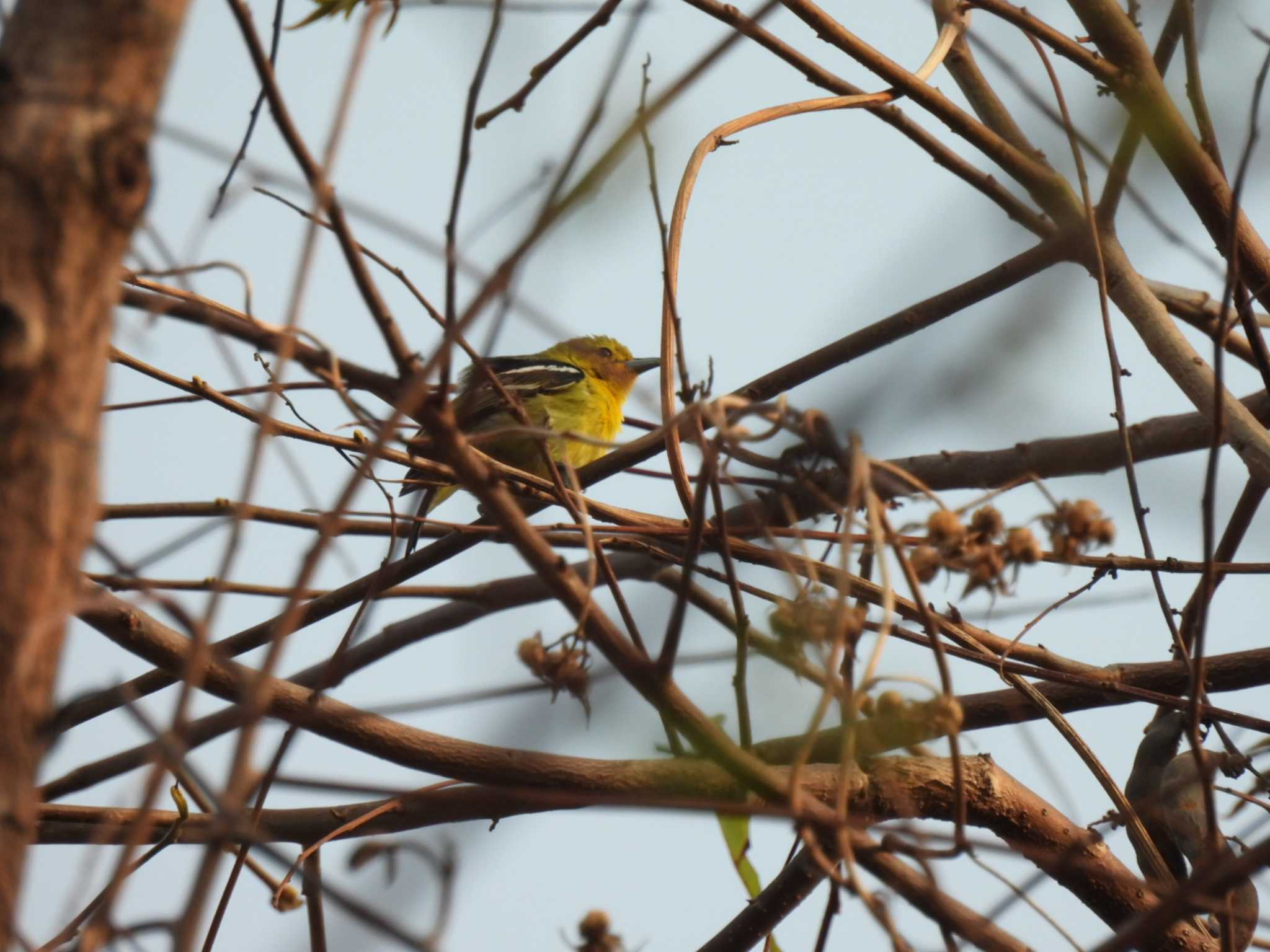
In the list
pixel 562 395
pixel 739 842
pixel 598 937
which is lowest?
pixel 598 937

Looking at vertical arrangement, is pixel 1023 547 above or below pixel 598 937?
above

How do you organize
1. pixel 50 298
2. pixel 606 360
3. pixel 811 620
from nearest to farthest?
pixel 50 298
pixel 811 620
pixel 606 360

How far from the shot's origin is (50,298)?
2.99 feet

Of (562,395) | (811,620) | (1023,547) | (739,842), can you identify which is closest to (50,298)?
(811,620)

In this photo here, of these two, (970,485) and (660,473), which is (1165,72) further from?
(660,473)

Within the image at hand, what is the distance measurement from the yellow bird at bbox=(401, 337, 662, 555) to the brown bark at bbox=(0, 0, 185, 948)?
423cm

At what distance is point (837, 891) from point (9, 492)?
106 centimetres

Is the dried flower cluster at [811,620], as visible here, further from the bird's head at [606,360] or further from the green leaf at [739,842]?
the bird's head at [606,360]

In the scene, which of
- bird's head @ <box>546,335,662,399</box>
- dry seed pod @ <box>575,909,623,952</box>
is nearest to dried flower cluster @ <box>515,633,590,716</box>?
dry seed pod @ <box>575,909,623,952</box>

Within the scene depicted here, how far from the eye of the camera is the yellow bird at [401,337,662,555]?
19.1 feet

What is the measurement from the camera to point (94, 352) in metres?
0.95

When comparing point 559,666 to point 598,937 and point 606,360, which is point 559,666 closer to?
point 598,937

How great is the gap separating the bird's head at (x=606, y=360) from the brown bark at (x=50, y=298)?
18.8 feet

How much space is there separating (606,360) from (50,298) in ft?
20.4
